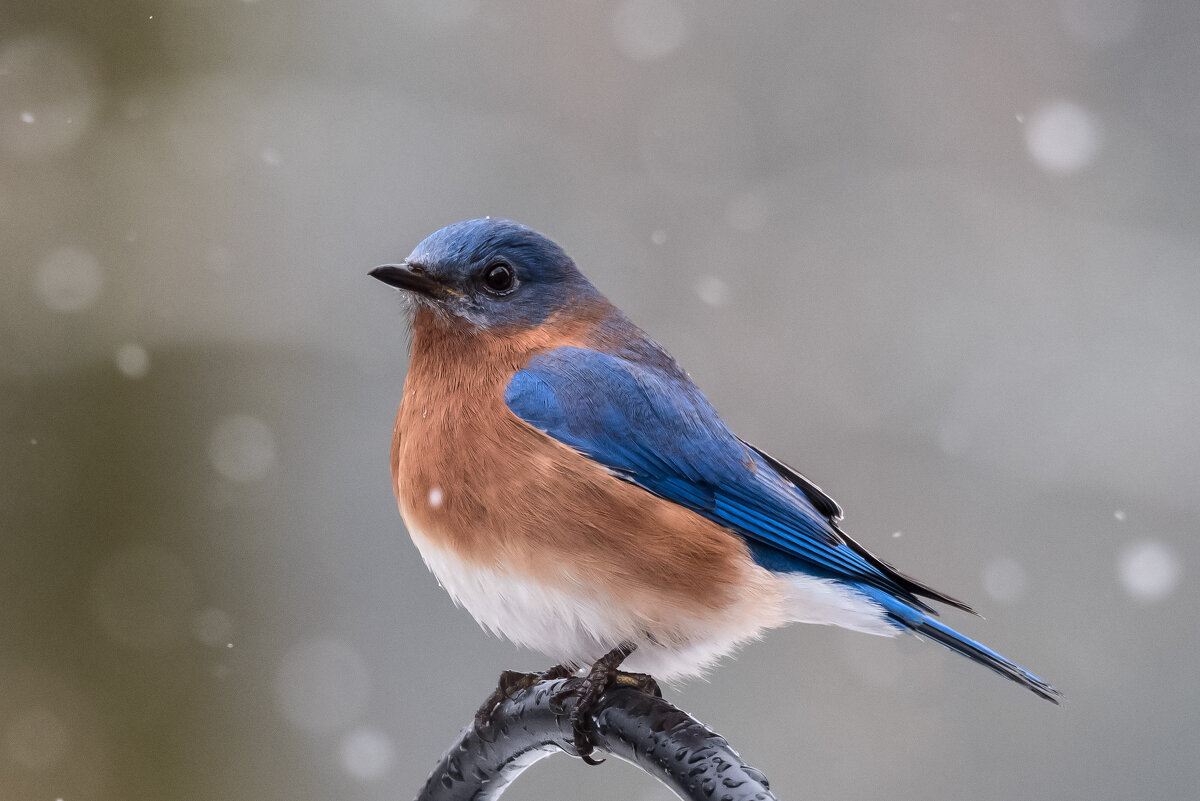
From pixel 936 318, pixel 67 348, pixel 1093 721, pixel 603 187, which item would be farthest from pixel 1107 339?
pixel 67 348

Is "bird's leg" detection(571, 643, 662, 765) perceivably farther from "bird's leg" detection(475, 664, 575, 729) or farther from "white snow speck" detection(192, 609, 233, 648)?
"white snow speck" detection(192, 609, 233, 648)

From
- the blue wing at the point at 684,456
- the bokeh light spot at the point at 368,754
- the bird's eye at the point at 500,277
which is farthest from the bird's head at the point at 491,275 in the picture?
the bokeh light spot at the point at 368,754

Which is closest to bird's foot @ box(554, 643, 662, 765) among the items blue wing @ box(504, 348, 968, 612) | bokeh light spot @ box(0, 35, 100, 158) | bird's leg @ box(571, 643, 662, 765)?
bird's leg @ box(571, 643, 662, 765)

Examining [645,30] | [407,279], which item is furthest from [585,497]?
[645,30]

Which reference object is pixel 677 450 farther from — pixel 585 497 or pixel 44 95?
pixel 44 95

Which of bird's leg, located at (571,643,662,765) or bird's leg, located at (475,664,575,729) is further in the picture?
bird's leg, located at (475,664,575,729)

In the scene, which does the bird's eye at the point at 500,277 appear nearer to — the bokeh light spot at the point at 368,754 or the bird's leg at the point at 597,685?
the bird's leg at the point at 597,685
